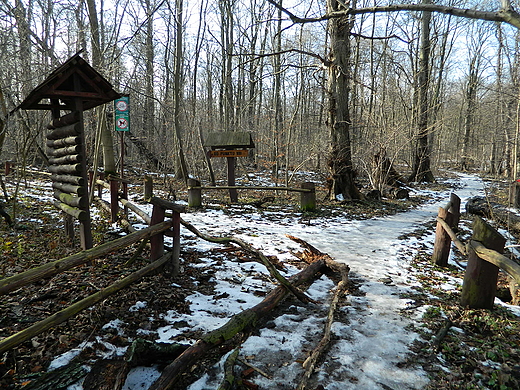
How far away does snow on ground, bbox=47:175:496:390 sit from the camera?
276 centimetres

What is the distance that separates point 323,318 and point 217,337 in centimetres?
149

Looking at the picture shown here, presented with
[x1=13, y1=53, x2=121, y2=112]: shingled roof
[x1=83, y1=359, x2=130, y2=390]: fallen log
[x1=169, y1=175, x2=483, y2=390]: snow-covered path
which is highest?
[x1=13, y1=53, x2=121, y2=112]: shingled roof

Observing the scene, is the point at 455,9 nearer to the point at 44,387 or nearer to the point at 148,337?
the point at 148,337

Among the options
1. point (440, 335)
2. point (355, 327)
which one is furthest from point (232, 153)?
point (440, 335)

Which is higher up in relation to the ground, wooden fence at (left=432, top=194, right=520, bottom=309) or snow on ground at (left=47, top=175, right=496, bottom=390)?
wooden fence at (left=432, top=194, right=520, bottom=309)

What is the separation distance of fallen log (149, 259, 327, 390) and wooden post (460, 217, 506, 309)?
223 centimetres

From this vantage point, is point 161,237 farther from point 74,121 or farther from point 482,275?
point 482,275

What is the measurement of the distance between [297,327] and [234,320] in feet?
2.69

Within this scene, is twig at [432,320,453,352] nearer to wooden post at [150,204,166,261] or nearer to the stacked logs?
wooden post at [150,204,166,261]

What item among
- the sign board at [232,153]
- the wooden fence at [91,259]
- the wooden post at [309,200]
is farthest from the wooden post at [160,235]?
the sign board at [232,153]

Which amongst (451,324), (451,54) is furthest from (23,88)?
(451,54)

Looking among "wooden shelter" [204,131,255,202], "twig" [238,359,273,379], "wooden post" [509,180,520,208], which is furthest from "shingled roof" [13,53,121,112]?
"wooden post" [509,180,520,208]

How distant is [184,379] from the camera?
2672mm

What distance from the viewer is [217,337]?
9.67ft
